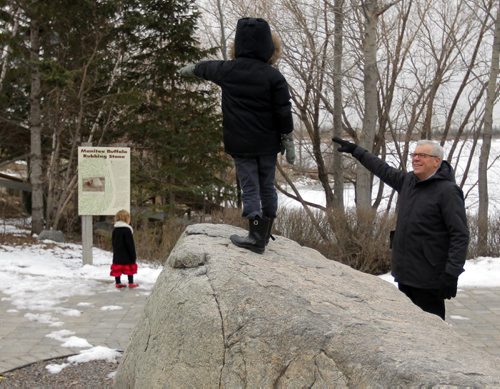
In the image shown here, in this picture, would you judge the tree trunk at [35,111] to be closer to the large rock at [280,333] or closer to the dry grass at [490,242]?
the dry grass at [490,242]

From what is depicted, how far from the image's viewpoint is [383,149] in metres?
21.6

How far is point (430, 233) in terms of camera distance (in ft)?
13.5

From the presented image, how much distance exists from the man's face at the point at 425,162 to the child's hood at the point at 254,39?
4.40 ft

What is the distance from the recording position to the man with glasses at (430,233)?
13.1 feet

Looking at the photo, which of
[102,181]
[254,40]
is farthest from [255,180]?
[102,181]

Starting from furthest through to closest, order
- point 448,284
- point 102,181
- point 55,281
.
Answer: point 102,181
point 55,281
point 448,284

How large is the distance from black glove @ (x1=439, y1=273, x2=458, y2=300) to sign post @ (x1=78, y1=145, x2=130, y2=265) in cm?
677

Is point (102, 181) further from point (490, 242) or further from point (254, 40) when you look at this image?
point (490, 242)

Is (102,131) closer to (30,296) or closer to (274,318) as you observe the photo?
(30,296)

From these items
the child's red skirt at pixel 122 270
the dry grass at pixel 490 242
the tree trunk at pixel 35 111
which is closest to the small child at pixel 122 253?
the child's red skirt at pixel 122 270

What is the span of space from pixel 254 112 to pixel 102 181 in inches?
251

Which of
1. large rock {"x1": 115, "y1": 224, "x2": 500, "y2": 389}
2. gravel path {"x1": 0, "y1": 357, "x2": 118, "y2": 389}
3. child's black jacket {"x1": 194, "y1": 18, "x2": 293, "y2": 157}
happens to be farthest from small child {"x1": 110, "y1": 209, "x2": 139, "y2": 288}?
child's black jacket {"x1": 194, "y1": 18, "x2": 293, "y2": 157}

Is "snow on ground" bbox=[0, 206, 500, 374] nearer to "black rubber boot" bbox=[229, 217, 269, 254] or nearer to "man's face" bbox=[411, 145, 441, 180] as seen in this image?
"black rubber boot" bbox=[229, 217, 269, 254]

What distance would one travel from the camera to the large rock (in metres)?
2.60
